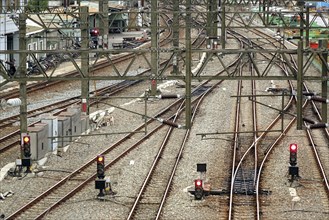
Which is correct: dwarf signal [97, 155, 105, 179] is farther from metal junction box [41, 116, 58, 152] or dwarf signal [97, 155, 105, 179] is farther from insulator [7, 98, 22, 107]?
metal junction box [41, 116, 58, 152]

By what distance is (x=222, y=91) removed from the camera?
32875 millimetres

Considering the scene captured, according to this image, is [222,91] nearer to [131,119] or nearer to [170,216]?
[131,119]

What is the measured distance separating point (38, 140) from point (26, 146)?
1.04m

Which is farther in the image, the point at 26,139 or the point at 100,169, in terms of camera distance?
the point at 26,139

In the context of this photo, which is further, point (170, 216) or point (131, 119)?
point (131, 119)

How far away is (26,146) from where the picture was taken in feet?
62.0

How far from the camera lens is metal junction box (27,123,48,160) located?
19.8m

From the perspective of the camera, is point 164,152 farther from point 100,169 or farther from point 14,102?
point 100,169

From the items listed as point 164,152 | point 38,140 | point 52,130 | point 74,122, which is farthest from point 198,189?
point 74,122

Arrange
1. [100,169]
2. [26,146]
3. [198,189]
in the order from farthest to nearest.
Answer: [26,146]
[100,169]
[198,189]

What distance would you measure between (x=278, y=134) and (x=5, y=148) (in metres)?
7.67

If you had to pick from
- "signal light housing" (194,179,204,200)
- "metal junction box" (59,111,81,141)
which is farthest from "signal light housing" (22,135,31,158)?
"signal light housing" (194,179,204,200)

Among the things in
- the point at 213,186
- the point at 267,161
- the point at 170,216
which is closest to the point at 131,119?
the point at 267,161

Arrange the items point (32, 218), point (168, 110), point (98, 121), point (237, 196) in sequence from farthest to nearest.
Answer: point (168, 110)
point (98, 121)
point (237, 196)
point (32, 218)
